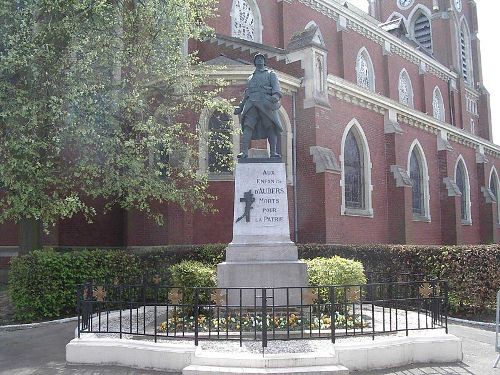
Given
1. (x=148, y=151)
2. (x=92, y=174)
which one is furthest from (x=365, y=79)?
(x=92, y=174)

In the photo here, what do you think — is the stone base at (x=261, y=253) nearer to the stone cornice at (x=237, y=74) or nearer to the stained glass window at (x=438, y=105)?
the stone cornice at (x=237, y=74)

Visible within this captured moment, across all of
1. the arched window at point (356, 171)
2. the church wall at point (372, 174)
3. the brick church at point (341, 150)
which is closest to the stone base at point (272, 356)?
the brick church at point (341, 150)

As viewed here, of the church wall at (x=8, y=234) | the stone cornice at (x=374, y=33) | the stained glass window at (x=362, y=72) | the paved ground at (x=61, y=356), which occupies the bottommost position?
the paved ground at (x=61, y=356)

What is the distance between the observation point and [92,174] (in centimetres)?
1370

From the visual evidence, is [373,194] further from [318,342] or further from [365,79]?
[318,342]

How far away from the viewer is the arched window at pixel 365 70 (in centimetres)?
3103

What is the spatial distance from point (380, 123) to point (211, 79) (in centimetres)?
984

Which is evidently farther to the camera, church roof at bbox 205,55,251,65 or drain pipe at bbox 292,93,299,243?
drain pipe at bbox 292,93,299,243

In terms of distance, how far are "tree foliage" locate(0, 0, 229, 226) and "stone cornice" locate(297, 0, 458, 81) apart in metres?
14.4

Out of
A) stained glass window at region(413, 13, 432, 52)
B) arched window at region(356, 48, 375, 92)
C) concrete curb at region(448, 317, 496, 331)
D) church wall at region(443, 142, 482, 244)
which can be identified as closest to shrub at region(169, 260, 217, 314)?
concrete curb at region(448, 317, 496, 331)

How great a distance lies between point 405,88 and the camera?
117 feet

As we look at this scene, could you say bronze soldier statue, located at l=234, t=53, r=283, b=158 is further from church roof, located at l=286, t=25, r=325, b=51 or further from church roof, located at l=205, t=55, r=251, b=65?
church roof, located at l=286, t=25, r=325, b=51

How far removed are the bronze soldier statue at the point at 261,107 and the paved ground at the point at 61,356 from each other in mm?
4607

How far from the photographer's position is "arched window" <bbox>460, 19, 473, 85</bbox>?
45.9m
